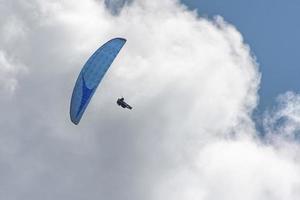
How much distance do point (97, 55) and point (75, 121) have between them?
521 inches

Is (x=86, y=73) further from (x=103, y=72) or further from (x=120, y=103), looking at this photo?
(x=120, y=103)

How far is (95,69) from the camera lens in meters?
150

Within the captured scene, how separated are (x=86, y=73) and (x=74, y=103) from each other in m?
6.40

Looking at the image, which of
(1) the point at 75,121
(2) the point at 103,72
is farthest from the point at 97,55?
(1) the point at 75,121

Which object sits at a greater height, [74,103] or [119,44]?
[119,44]

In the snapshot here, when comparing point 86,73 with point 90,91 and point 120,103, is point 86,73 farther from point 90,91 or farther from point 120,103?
point 120,103

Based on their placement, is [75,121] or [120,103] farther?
[120,103]

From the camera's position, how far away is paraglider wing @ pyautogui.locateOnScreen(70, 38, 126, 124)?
14975 centimetres

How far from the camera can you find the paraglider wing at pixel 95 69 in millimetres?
149750

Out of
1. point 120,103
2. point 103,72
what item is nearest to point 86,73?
point 103,72

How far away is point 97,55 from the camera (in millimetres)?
150125

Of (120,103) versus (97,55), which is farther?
(120,103)

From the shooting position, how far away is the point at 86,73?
494ft

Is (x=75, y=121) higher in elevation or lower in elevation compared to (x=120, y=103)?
lower
